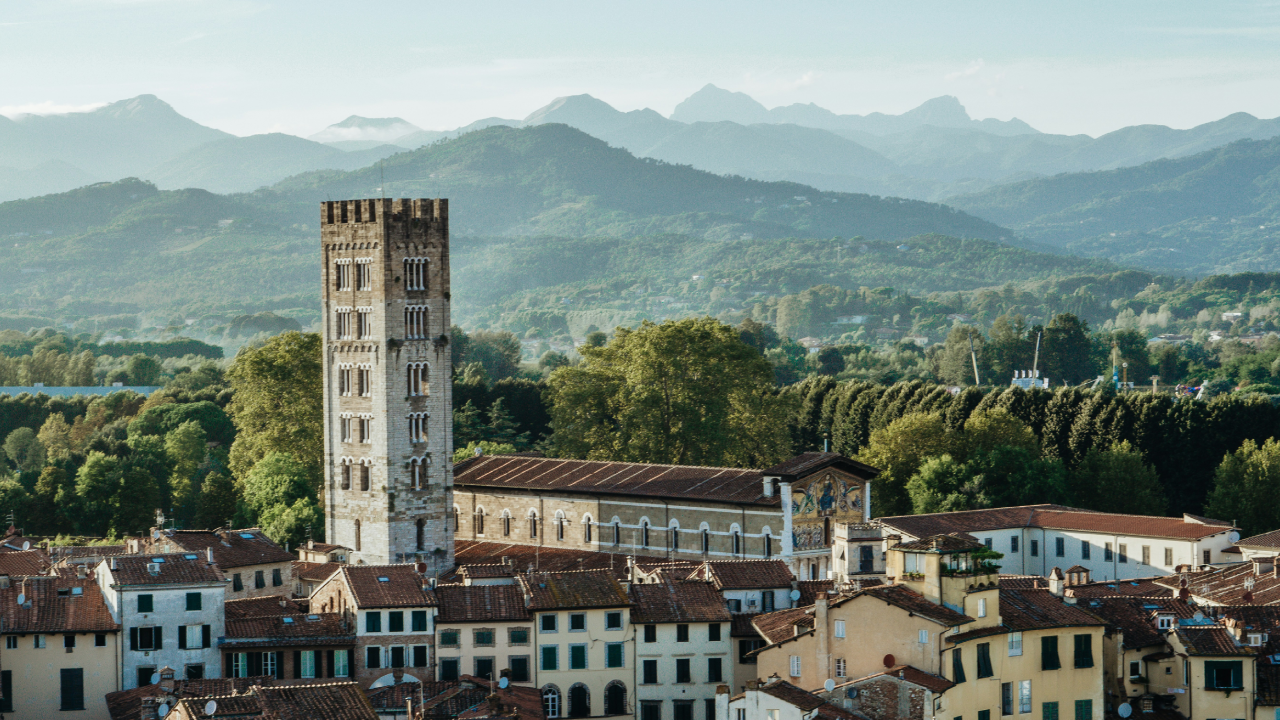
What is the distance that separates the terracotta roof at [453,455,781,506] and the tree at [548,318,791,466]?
12.2 m

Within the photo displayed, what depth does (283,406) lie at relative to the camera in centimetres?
9931

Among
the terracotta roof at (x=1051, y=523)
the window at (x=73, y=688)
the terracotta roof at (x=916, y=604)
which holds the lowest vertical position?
the window at (x=73, y=688)

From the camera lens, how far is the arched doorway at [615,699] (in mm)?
56938

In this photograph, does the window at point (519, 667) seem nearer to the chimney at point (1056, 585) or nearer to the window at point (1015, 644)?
the window at point (1015, 644)

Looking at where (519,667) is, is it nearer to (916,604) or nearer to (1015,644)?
(916,604)

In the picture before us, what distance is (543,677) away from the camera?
56.5 metres

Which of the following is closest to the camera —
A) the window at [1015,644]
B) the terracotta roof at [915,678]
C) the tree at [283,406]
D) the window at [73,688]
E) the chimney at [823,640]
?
the terracotta roof at [915,678]

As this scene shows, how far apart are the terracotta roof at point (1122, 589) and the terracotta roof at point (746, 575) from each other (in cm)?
695

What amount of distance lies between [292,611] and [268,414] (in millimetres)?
42389

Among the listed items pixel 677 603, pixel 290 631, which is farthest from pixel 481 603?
pixel 677 603

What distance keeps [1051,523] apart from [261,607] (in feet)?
114

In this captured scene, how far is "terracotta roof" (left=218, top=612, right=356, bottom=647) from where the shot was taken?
55156 millimetres

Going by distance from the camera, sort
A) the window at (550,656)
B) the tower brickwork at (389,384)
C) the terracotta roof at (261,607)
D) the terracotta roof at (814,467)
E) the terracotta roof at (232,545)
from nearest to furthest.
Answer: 1. the window at (550,656)
2. the terracotta roof at (261,607)
3. the terracotta roof at (232,545)
4. the terracotta roof at (814,467)
5. the tower brickwork at (389,384)

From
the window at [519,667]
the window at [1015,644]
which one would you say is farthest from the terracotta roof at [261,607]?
the window at [1015,644]
